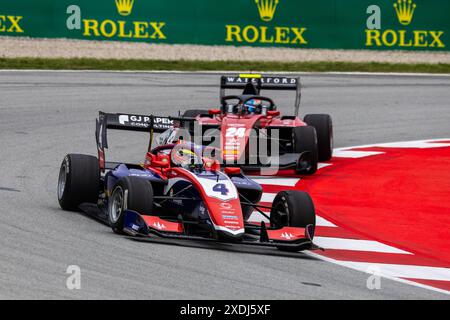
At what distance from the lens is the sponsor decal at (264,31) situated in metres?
28.6

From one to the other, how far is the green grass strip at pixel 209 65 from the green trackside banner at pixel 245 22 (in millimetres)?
524

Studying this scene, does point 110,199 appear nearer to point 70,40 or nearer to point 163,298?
point 163,298

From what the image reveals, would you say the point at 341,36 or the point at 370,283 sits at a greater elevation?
the point at 341,36

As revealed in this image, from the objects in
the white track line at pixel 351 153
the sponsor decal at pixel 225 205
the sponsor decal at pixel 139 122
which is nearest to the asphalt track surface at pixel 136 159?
the sponsor decal at pixel 225 205

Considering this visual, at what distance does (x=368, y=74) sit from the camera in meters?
28.4

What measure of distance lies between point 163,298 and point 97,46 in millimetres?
20507

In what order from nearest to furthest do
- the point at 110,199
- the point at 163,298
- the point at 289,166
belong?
the point at 163,298
the point at 110,199
the point at 289,166

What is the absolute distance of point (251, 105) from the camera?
16.9m

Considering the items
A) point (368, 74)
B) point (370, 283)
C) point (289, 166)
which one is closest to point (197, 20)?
point (368, 74)

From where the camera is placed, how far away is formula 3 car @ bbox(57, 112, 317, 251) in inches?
420

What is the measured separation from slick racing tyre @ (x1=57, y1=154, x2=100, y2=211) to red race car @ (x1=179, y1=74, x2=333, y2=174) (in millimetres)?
3365

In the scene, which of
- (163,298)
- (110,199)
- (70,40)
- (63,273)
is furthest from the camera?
(70,40)

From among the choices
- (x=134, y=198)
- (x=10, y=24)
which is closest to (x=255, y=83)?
(x=134, y=198)

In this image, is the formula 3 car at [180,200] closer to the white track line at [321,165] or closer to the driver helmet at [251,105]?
the driver helmet at [251,105]
